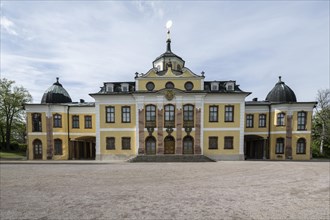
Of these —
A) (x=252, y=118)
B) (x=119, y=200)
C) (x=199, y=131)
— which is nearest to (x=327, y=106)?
(x=252, y=118)

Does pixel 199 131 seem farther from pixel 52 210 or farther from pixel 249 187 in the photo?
pixel 52 210

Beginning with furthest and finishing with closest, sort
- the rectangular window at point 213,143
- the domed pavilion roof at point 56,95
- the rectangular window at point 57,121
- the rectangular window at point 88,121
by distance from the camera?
the domed pavilion roof at point 56,95 → the rectangular window at point 88,121 → the rectangular window at point 57,121 → the rectangular window at point 213,143

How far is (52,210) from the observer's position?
598 centimetres

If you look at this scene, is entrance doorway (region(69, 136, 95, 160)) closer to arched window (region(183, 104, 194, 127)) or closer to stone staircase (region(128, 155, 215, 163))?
stone staircase (region(128, 155, 215, 163))

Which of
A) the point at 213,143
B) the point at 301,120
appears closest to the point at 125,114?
the point at 213,143

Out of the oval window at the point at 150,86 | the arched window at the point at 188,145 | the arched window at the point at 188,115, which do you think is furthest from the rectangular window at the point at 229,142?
the oval window at the point at 150,86

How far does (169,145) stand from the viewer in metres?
22.6

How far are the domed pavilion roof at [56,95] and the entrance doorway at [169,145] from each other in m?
16.8

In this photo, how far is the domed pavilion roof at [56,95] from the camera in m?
25.1

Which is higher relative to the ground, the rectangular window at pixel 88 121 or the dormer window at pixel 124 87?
the dormer window at pixel 124 87

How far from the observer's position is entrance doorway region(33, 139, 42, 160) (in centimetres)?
2336

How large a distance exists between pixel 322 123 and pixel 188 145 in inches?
1000

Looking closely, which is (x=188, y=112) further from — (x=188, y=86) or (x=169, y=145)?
(x=169, y=145)

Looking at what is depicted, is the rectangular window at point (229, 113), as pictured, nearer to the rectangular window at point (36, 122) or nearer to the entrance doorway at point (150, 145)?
the entrance doorway at point (150, 145)
